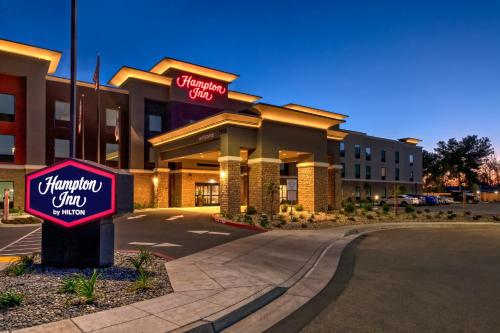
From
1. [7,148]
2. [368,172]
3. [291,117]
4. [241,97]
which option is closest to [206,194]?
[241,97]

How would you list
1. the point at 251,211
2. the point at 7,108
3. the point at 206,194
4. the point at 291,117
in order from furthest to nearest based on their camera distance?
the point at 206,194 < the point at 7,108 < the point at 291,117 < the point at 251,211

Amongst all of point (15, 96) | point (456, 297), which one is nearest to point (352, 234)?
point (456, 297)

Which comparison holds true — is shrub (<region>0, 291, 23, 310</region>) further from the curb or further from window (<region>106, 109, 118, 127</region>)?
window (<region>106, 109, 118, 127</region>)

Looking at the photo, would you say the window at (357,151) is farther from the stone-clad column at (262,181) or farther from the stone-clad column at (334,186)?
the stone-clad column at (262,181)

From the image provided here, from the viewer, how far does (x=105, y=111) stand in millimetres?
35469

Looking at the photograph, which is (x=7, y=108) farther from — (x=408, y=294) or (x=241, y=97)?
(x=408, y=294)

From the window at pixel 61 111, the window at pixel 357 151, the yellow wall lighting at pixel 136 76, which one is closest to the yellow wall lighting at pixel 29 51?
the window at pixel 61 111

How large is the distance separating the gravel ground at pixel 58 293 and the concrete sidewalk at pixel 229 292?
0.33 meters

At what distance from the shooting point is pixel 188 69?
38.0m

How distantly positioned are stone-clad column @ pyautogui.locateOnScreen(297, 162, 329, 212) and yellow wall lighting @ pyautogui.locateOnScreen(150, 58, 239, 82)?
1569 centimetres

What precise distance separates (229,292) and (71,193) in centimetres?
481

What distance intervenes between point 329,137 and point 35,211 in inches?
1159

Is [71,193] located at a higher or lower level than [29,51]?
lower

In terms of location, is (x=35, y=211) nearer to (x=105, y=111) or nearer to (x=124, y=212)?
(x=124, y=212)
